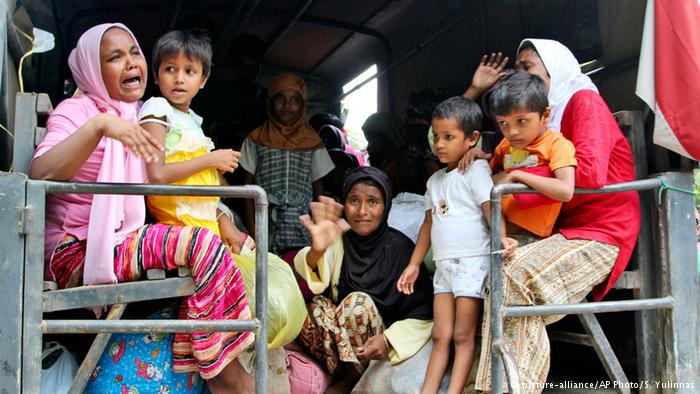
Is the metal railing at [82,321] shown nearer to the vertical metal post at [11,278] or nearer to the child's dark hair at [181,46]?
the vertical metal post at [11,278]

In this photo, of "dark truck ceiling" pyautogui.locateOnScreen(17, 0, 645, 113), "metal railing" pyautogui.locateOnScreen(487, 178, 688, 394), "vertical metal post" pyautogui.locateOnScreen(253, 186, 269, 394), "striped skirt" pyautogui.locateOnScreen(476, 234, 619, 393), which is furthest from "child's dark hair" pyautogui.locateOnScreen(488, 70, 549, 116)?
"vertical metal post" pyautogui.locateOnScreen(253, 186, 269, 394)

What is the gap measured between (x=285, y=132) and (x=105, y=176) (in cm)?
209

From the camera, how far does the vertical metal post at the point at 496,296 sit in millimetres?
2395

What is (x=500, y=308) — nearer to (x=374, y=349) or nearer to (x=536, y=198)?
(x=536, y=198)

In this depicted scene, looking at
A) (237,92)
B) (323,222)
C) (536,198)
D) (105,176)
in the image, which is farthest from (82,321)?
(237,92)

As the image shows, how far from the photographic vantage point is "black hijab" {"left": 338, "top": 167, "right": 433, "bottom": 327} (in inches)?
124

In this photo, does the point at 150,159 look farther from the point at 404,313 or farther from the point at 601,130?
the point at 601,130

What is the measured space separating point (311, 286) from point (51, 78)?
269 cm

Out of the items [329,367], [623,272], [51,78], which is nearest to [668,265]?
[623,272]

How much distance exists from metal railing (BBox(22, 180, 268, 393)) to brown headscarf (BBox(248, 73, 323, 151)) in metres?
2.18

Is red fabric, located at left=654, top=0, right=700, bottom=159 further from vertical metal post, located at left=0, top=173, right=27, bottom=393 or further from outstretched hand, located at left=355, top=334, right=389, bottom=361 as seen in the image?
vertical metal post, located at left=0, top=173, right=27, bottom=393

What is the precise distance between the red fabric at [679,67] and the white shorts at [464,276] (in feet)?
3.02

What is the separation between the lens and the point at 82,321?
2.07 metres

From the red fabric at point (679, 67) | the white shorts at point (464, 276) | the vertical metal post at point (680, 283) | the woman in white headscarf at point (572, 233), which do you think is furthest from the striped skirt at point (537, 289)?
the red fabric at point (679, 67)
